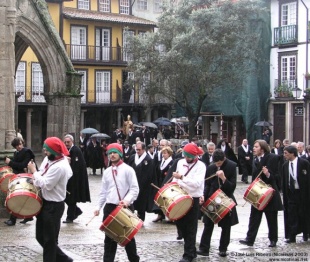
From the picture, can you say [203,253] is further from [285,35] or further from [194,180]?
[285,35]

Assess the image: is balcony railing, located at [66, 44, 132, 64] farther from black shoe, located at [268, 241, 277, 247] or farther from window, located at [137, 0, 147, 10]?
black shoe, located at [268, 241, 277, 247]

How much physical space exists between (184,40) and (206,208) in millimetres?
26457

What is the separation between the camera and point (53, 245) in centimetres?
993

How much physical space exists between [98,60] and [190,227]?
136ft

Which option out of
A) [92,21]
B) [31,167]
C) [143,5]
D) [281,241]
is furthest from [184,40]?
[31,167]

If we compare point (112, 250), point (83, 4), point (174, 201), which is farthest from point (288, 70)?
point (112, 250)

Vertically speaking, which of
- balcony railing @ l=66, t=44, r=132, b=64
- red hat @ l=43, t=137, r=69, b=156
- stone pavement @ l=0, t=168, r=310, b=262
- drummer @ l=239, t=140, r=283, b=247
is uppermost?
balcony railing @ l=66, t=44, r=132, b=64

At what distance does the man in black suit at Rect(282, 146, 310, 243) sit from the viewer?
13.4 meters

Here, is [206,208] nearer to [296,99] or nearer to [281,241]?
[281,241]

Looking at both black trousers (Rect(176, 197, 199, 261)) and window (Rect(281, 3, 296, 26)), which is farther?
window (Rect(281, 3, 296, 26))

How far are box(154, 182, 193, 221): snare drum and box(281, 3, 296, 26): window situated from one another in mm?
A: 33993

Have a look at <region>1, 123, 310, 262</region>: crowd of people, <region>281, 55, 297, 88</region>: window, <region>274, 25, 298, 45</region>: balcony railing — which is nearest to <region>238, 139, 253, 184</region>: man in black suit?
<region>1, 123, 310, 262</region>: crowd of people

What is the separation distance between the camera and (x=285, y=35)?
4388cm

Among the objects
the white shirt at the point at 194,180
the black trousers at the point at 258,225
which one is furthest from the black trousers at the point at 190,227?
the black trousers at the point at 258,225
